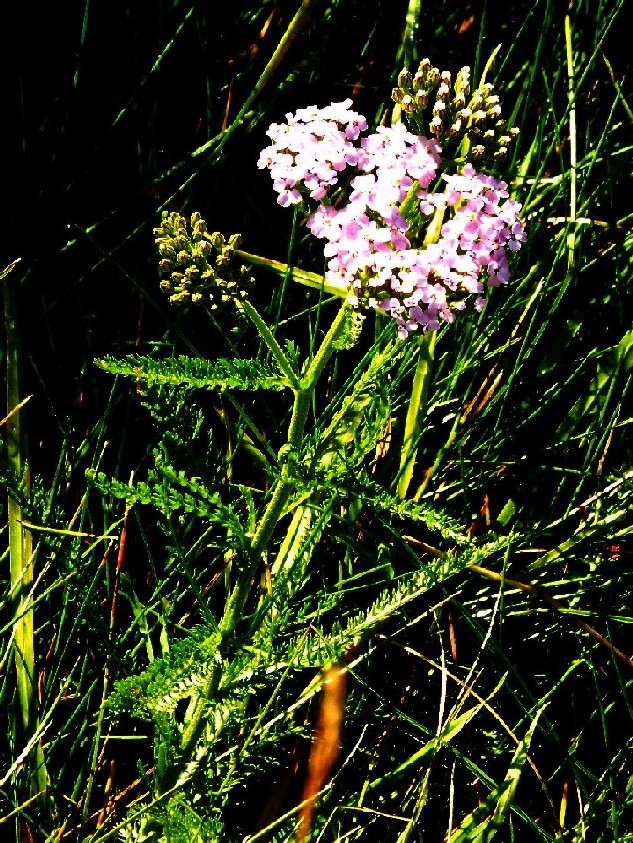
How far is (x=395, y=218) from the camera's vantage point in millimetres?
1515

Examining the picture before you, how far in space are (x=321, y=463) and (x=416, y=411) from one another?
1.64ft

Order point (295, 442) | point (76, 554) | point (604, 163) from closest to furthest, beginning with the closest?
1. point (295, 442)
2. point (76, 554)
3. point (604, 163)

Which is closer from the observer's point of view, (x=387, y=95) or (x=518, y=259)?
(x=518, y=259)

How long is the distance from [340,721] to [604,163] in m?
1.85

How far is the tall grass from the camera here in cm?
202

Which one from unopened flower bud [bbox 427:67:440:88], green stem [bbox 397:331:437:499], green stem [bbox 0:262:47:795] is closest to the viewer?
unopened flower bud [bbox 427:67:440:88]

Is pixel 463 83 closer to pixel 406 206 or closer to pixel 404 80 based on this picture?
pixel 404 80

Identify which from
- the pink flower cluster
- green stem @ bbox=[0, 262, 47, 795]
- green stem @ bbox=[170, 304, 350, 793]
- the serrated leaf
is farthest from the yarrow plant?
green stem @ bbox=[0, 262, 47, 795]

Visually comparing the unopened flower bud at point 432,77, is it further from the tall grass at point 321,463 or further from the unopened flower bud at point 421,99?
the tall grass at point 321,463

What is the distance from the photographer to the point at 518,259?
2.40 metres

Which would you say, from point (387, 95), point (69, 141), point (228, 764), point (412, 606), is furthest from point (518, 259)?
point (228, 764)

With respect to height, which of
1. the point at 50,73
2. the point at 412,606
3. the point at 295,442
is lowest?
the point at 412,606

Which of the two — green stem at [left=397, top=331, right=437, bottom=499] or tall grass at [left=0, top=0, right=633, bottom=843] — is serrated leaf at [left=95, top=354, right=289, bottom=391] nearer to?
tall grass at [left=0, top=0, right=633, bottom=843]

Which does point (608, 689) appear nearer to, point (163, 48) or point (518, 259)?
point (518, 259)
